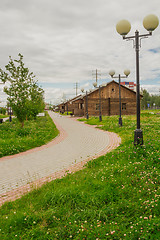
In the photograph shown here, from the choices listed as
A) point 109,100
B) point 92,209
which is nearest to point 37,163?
point 92,209

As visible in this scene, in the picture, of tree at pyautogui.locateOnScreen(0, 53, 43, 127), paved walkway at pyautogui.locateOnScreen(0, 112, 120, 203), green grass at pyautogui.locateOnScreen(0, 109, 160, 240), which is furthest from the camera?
tree at pyautogui.locateOnScreen(0, 53, 43, 127)

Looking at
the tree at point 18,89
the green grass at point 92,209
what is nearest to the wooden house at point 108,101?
the tree at point 18,89

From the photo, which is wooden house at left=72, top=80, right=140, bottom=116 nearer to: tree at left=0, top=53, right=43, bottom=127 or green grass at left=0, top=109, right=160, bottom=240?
tree at left=0, top=53, right=43, bottom=127

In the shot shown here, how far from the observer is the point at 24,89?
46.1 ft

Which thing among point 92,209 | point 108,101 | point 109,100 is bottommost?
point 92,209

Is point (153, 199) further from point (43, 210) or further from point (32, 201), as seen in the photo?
point (32, 201)

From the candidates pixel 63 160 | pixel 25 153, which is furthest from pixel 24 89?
pixel 63 160

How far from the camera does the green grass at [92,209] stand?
9.46 ft

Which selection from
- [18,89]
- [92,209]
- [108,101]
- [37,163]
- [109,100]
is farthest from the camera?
[108,101]

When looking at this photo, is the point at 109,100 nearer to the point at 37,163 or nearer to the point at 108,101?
the point at 108,101

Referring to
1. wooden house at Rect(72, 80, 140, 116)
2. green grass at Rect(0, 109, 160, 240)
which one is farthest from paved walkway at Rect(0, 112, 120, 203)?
wooden house at Rect(72, 80, 140, 116)

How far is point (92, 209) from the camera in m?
3.49

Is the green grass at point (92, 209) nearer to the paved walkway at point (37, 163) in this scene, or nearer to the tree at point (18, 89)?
the paved walkway at point (37, 163)

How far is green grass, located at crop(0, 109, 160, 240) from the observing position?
2.88 meters
